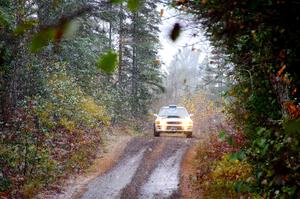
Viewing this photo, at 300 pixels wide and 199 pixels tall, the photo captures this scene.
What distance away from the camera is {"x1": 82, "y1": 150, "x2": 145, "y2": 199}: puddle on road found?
1095 cm

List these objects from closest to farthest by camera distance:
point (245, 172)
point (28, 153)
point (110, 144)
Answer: point (245, 172)
point (28, 153)
point (110, 144)

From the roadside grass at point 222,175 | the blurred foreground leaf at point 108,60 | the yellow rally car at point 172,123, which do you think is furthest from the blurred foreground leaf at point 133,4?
the yellow rally car at point 172,123

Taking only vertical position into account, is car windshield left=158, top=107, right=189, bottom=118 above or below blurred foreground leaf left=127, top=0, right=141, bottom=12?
below

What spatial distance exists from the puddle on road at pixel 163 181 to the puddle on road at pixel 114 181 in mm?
645

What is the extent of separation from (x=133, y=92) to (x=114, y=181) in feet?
74.8

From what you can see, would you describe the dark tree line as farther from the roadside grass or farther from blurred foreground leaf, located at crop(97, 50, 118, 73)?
the roadside grass

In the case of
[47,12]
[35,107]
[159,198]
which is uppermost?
[47,12]

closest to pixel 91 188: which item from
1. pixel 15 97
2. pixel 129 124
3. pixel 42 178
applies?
pixel 42 178

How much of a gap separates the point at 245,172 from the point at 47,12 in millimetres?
11225

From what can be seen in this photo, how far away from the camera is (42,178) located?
11.8 metres

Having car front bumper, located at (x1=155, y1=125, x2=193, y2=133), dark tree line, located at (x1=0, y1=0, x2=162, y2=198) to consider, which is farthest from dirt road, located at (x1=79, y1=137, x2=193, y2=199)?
car front bumper, located at (x1=155, y1=125, x2=193, y2=133)

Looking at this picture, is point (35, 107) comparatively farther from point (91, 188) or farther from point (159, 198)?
point (159, 198)

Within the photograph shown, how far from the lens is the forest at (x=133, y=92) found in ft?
11.6

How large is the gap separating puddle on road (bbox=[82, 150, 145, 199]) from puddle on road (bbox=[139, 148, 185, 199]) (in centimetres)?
64
